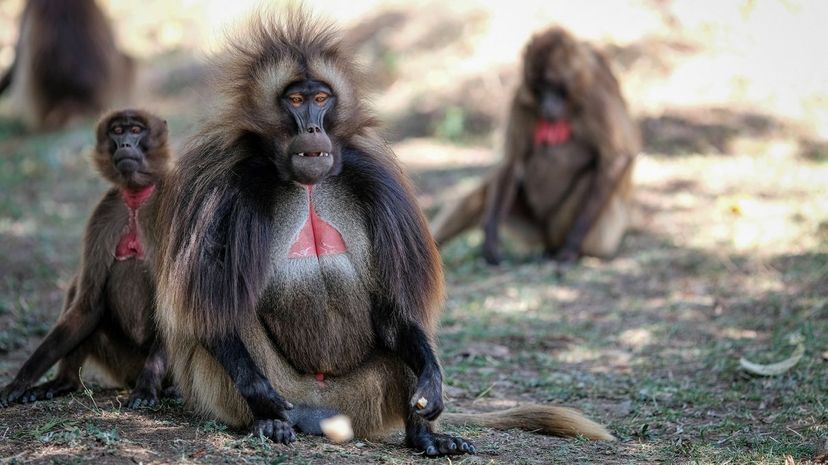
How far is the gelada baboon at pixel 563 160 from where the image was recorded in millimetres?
9102

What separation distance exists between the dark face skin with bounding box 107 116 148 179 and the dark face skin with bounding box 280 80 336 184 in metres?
1.09

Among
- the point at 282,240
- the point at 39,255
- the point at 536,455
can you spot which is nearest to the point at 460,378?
the point at 536,455

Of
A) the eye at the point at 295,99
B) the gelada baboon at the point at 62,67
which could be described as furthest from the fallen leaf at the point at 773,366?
the gelada baboon at the point at 62,67

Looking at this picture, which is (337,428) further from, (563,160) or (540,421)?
(563,160)

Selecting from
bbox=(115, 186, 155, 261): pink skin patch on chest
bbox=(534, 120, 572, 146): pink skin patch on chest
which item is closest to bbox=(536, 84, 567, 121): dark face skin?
bbox=(534, 120, 572, 146): pink skin patch on chest

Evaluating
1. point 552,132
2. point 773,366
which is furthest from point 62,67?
point 773,366

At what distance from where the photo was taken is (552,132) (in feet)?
30.6

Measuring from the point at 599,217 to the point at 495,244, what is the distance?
93cm

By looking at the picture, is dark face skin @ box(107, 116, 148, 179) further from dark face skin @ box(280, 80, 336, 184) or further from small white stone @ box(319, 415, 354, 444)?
small white stone @ box(319, 415, 354, 444)

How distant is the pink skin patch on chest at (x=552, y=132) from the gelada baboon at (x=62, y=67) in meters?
5.79

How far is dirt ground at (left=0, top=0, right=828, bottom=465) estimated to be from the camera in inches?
175

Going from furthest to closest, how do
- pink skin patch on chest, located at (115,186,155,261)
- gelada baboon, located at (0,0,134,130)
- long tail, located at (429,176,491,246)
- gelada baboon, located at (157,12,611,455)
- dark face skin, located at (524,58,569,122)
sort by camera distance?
gelada baboon, located at (0,0,134,130)
long tail, located at (429,176,491,246)
dark face skin, located at (524,58,569,122)
pink skin patch on chest, located at (115,186,155,261)
gelada baboon, located at (157,12,611,455)

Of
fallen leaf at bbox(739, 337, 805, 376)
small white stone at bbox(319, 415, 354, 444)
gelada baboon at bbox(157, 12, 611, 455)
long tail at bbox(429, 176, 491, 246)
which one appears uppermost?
gelada baboon at bbox(157, 12, 611, 455)

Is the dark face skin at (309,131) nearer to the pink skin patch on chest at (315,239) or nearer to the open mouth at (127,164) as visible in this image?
the pink skin patch on chest at (315,239)
